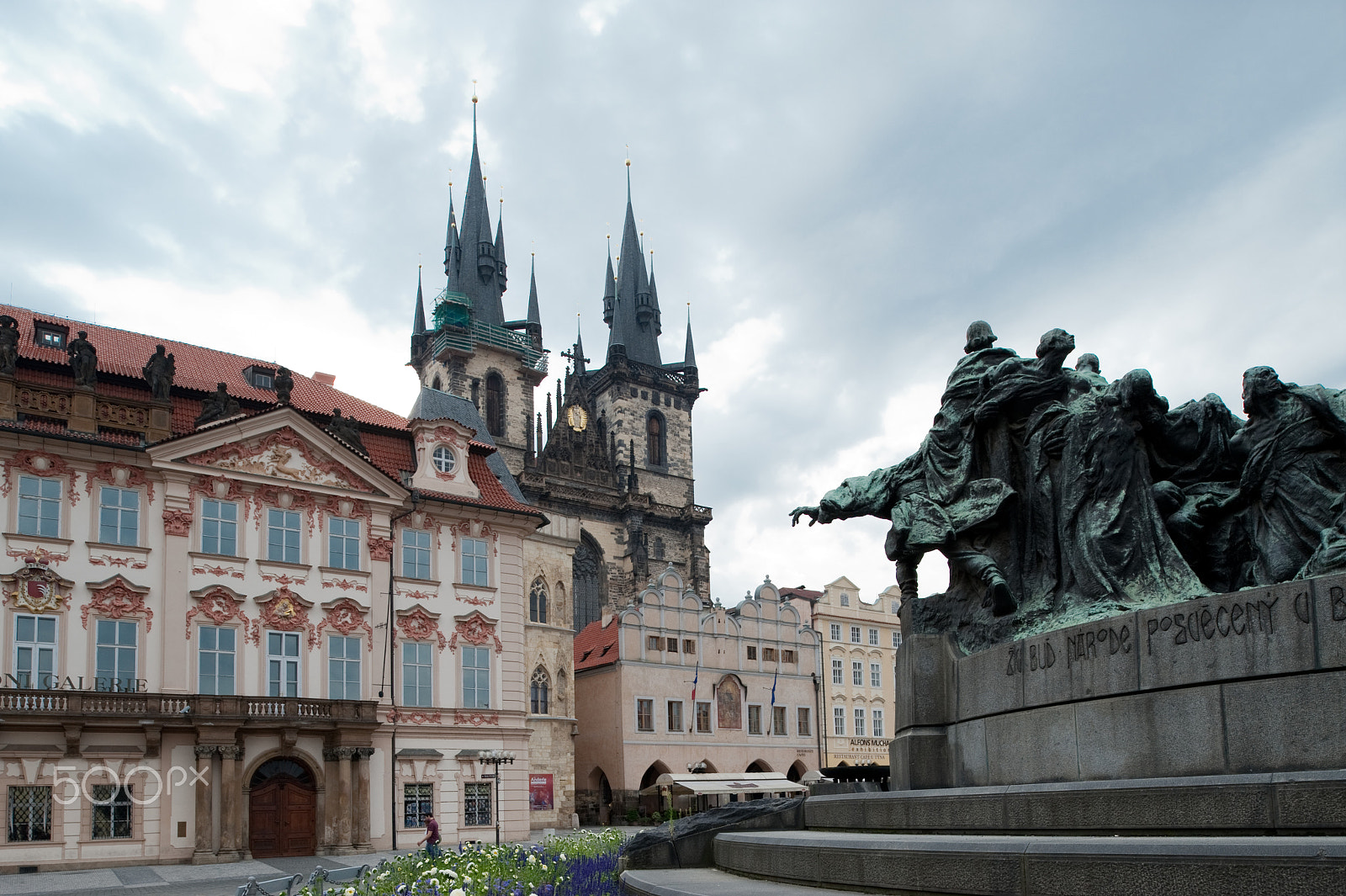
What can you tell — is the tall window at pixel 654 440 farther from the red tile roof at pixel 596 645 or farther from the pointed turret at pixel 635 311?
the red tile roof at pixel 596 645

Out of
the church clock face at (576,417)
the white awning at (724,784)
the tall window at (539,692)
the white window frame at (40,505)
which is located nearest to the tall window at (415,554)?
the white window frame at (40,505)

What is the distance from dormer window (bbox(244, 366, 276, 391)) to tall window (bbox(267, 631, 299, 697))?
7649 mm

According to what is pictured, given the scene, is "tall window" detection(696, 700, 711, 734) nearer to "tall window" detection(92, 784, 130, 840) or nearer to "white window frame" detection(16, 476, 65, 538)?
"tall window" detection(92, 784, 130, 840)

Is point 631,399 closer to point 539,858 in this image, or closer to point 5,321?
point 5,321

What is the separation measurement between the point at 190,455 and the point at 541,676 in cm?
2004

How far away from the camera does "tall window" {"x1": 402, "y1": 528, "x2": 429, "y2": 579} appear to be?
30.9 meters

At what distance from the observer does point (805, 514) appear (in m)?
11.0

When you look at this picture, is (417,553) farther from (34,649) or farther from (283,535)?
(34,649)

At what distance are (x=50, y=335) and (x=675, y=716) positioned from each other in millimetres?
26300

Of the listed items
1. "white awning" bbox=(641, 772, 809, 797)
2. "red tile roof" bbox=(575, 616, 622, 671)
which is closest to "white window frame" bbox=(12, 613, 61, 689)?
"white awning" bbox=(641, 772, 809, 797)

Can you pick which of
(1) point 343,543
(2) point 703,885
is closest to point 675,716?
(1) point 343,543

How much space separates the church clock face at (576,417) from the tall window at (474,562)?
41.3 m

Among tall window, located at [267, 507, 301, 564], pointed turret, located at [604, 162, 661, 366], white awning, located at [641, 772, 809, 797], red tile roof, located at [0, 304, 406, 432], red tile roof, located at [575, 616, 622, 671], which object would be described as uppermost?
pointed turret, located at [604, 162, 661, 366]

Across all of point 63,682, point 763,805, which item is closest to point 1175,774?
point 763,805
